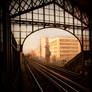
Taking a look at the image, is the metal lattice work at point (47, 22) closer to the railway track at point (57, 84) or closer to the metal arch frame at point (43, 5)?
the metal arch frame at point (43, 5)

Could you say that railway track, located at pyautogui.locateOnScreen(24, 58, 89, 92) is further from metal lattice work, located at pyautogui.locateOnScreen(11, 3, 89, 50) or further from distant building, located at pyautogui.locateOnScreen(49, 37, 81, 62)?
distant building, located at pyautogui.locateOnScreen(49, 37, 81, 62)

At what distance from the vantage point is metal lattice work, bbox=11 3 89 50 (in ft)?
42.1

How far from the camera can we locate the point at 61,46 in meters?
37.1

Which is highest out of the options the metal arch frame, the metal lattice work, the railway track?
the metal arch frame

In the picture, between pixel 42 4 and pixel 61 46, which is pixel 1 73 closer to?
pixel 42 4

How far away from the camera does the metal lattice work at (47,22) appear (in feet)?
42.1

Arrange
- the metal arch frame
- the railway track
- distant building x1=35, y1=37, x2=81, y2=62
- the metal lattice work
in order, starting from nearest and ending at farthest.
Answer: the railway track
the metal arch frame
the metal lattice work
distant building x1=35, y1=37, x2=81, y2=62

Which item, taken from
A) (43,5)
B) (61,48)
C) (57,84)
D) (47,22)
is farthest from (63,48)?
(57,84)

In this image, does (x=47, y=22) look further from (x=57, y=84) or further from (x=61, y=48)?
(x=61, y=48)

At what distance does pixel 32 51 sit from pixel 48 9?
1712 inches

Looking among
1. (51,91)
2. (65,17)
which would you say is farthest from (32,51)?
(51,91)

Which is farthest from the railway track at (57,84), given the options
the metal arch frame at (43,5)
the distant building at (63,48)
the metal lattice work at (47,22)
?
the distant building at (63,48)

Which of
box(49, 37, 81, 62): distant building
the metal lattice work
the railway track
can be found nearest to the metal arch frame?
the metal lattice work

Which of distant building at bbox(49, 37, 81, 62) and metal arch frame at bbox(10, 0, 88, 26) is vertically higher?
metal arch frame at bbox(10, 0, 88, 26)
